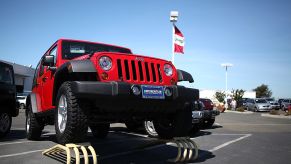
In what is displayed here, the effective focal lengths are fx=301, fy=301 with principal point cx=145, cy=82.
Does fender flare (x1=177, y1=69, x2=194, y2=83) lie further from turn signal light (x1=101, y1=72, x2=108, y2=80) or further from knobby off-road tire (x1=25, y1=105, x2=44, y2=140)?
knobby off-road tire (x1=25, y1=105, x2=44, y2=140)

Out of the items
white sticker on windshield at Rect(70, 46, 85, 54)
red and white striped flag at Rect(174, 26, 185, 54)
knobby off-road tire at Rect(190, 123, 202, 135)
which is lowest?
knobby off-road tire at Rect(190, 123, 202, 135)

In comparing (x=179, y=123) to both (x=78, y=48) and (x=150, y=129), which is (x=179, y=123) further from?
Result: (x=150, y=129)

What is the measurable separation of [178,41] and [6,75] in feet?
29.4

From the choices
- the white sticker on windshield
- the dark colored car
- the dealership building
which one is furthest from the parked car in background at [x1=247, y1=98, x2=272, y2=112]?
the white sticker on windshield

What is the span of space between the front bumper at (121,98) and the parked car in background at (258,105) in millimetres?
31474

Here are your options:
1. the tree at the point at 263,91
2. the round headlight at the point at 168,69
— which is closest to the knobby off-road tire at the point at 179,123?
the round headlight at the point at 168,69

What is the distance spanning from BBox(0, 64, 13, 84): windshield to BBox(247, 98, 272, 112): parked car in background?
30.1 meters

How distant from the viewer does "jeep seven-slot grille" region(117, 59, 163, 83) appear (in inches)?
167

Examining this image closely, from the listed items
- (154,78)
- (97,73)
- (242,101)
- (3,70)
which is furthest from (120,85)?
(242,101)

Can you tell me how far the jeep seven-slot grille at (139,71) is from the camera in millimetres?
4230

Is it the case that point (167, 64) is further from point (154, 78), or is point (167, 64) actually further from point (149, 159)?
point (149, 159)

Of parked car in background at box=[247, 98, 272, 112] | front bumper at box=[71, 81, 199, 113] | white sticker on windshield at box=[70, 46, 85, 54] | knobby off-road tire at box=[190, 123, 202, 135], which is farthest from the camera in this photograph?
parked car in background at box=[247, 98, 272, 112]

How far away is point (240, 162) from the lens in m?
4.97

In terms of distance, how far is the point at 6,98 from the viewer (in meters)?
8.02
